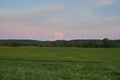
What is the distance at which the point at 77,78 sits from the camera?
1927 centimetres

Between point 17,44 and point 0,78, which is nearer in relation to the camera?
point 0,78

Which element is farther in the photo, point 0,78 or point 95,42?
point 95,42

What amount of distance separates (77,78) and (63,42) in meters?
135

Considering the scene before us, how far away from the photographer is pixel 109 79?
1877 centimetres

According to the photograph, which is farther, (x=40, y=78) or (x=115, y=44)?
(x=115, y=44)

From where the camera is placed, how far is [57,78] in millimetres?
19078

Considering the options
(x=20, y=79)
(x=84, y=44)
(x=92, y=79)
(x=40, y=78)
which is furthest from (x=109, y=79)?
(x=84, y=44)

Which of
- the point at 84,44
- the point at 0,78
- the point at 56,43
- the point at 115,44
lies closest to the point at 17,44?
the point at 56,43

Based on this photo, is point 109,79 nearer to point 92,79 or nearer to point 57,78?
point 92,79

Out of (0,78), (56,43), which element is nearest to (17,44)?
(56,43)

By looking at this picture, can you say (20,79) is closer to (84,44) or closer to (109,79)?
(109,79)

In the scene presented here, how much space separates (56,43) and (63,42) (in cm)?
550

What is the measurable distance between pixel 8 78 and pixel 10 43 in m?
129

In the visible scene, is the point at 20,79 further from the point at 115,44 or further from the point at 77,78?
the point at 115,44
